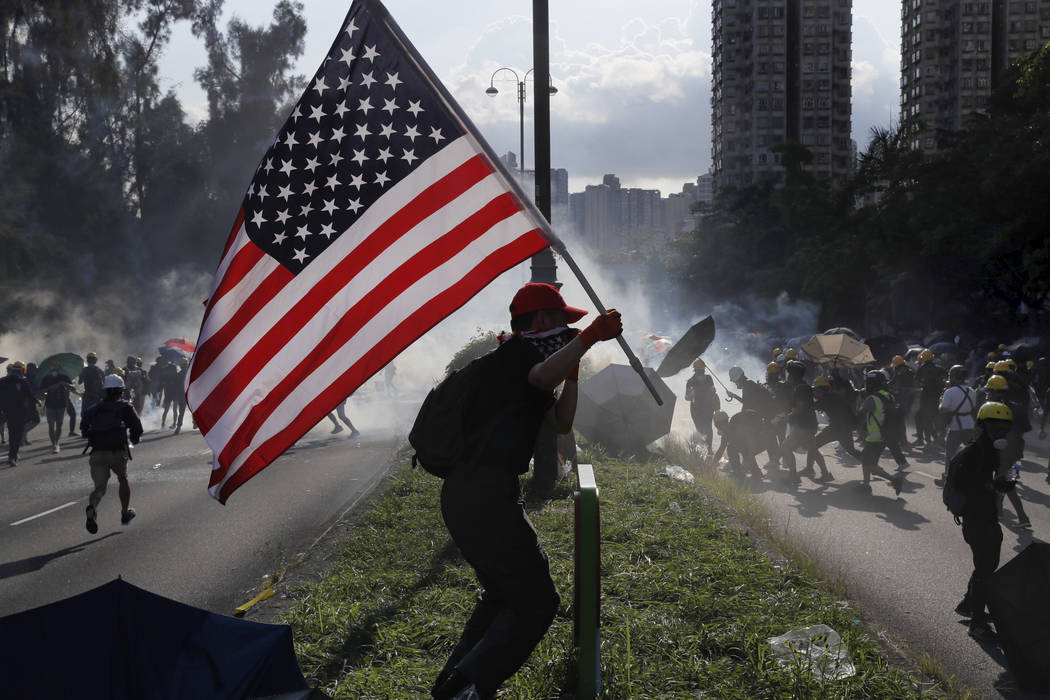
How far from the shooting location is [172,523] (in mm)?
10031

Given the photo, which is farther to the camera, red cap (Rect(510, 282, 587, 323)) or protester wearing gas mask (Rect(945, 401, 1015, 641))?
protester wearing gas mask (Rect(945, 401, 1015, 641))

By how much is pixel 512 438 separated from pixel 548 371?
0.33 m

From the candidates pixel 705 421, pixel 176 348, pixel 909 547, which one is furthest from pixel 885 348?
pixel 909 547

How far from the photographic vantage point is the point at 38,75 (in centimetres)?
4150

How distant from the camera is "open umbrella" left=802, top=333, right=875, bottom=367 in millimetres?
16812

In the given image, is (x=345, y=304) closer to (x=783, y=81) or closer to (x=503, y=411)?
(x=503, y=411)

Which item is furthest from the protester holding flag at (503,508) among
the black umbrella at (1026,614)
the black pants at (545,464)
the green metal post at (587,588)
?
the black pants at (545,464)

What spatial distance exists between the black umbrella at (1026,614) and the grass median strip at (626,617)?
780 mm

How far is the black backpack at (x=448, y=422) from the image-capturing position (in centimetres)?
338

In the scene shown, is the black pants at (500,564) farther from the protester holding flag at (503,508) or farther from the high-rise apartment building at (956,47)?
the high-rise apartment building at (956,47)

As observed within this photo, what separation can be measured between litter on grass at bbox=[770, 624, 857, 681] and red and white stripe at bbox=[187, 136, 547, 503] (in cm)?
245

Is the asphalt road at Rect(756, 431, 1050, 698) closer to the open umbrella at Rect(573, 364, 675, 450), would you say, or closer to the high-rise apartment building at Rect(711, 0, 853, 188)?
the open umbrella at Rect(573, 364, 675, 450)

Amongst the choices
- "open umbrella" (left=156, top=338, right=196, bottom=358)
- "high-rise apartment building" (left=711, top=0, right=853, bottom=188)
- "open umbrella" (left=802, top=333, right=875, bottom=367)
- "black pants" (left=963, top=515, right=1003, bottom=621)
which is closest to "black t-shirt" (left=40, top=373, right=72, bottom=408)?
"open umbrella" (left=156, top=338, right=196, bottom=358)

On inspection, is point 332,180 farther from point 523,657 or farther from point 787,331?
point 787,331
